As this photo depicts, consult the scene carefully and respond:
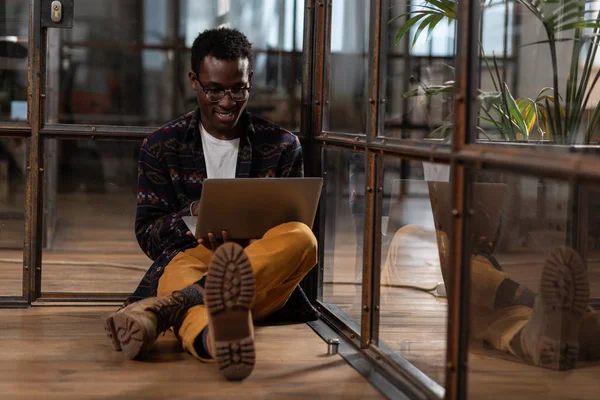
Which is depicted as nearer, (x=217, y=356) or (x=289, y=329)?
(x=217, y=356)

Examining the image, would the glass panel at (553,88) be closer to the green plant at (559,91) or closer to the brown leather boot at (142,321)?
the green plant at (559,91)

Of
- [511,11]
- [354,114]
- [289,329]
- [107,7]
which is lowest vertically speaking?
[289,329]

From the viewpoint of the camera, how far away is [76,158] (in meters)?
5.39

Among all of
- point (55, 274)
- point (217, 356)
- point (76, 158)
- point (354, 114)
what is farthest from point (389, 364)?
point (76, 158)

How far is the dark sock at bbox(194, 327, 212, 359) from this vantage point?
6.62 ft

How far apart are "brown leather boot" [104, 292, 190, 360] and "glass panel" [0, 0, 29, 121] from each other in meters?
1.46

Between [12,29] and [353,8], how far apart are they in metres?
1.78

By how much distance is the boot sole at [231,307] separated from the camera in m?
1.82

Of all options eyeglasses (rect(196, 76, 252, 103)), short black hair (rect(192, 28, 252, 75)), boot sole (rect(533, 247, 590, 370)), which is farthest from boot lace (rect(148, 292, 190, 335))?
boot sole (rect(533, 247, 590, 370))

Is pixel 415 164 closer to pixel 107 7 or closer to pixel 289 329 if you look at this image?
pixel 289 329

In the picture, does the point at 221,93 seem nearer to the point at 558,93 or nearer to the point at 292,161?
the point at 292,161

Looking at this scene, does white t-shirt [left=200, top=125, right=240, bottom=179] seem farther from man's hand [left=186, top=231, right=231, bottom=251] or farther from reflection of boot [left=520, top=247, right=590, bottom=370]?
reflection of boot [left=520, top=247, right=590, bottom=370]

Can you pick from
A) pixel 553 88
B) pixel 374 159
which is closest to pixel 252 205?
pixel 374 159

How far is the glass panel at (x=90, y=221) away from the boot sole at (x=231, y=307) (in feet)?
3.72
